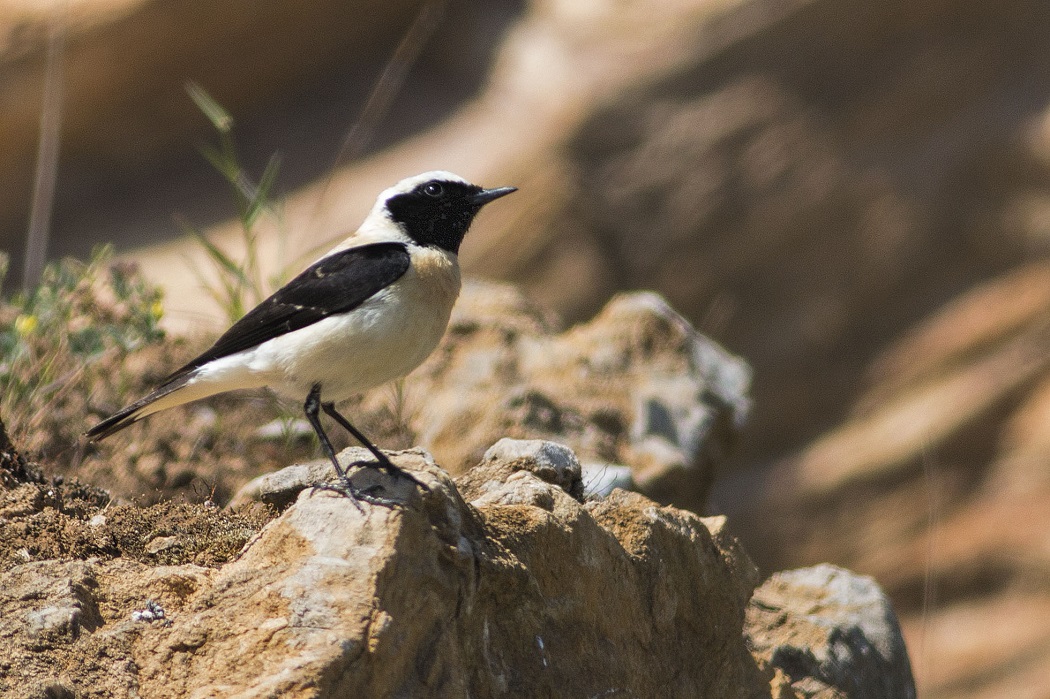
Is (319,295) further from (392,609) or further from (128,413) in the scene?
(392,609)

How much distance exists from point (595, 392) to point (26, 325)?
297 centimetres

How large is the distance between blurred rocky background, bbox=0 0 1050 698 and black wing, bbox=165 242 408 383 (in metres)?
7.37

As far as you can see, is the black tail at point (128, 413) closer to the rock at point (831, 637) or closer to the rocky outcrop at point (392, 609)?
the rocky outcrop at point (392, 609)

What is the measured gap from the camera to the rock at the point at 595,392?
245 inches

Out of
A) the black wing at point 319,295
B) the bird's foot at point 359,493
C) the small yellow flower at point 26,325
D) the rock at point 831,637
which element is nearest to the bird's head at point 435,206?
the black wing at point 319,295

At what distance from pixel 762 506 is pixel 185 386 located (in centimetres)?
888

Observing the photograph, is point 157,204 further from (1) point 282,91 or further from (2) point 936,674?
(2) point 936,674

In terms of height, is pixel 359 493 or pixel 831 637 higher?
pixel 831 637

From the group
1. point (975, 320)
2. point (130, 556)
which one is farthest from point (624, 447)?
point (975, 320)

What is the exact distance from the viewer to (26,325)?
19.4ft

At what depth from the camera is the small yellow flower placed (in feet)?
19.4

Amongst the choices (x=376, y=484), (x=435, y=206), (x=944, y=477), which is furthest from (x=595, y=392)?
(x=944, y=477)

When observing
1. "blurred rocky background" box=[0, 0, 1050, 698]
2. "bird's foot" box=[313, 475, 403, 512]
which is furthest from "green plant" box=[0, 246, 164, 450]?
"blurred rocky background" box=[0, 0, 1050, 698]

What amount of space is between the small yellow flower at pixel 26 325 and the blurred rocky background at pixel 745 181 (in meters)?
6.07
